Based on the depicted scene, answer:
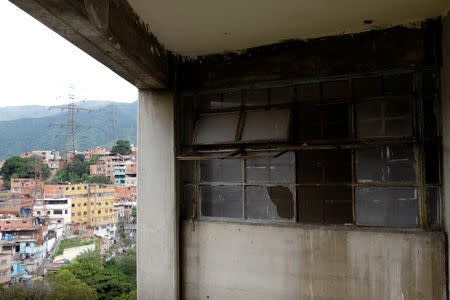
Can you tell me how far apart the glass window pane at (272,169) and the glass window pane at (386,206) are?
2.23 ft

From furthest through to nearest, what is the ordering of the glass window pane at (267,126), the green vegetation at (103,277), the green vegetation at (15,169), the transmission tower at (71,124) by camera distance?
1. the transmission tower at (71,124)
2. the green vegetation at (15,169)
3. the green vegetation at (103,277)
4. the glass window pane at (267,126)

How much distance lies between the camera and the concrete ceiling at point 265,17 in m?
2.20

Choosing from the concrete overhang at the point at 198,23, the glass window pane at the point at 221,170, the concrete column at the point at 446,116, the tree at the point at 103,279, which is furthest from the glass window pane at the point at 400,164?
the tree at the point at 103,279

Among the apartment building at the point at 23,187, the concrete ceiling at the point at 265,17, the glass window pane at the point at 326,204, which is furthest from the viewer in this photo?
the apartment building at the point at 23,187

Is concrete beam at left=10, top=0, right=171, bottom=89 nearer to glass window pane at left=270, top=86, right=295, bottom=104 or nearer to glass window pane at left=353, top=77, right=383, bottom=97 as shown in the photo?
glass window pane at left=270, top=86, right=295, bottom=104

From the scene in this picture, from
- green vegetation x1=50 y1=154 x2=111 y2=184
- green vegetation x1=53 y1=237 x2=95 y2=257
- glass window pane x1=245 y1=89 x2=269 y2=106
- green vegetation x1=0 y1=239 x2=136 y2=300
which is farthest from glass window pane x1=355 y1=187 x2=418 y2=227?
green vegetation x1=50 y1=154 x2=111 y2=184

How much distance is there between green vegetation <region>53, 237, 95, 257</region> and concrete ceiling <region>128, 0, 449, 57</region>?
2100cm

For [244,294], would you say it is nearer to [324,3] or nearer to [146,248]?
[146,248]

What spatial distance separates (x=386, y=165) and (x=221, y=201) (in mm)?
1714

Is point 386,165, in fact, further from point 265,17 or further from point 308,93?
point 265,17

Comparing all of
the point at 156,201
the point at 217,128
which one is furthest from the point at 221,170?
the point at 156,201

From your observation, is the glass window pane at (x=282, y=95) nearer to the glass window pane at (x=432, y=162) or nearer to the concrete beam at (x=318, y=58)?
the concrete beam at (x=318, y=58)

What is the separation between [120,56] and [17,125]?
27.4m

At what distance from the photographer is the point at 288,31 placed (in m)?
2.66
